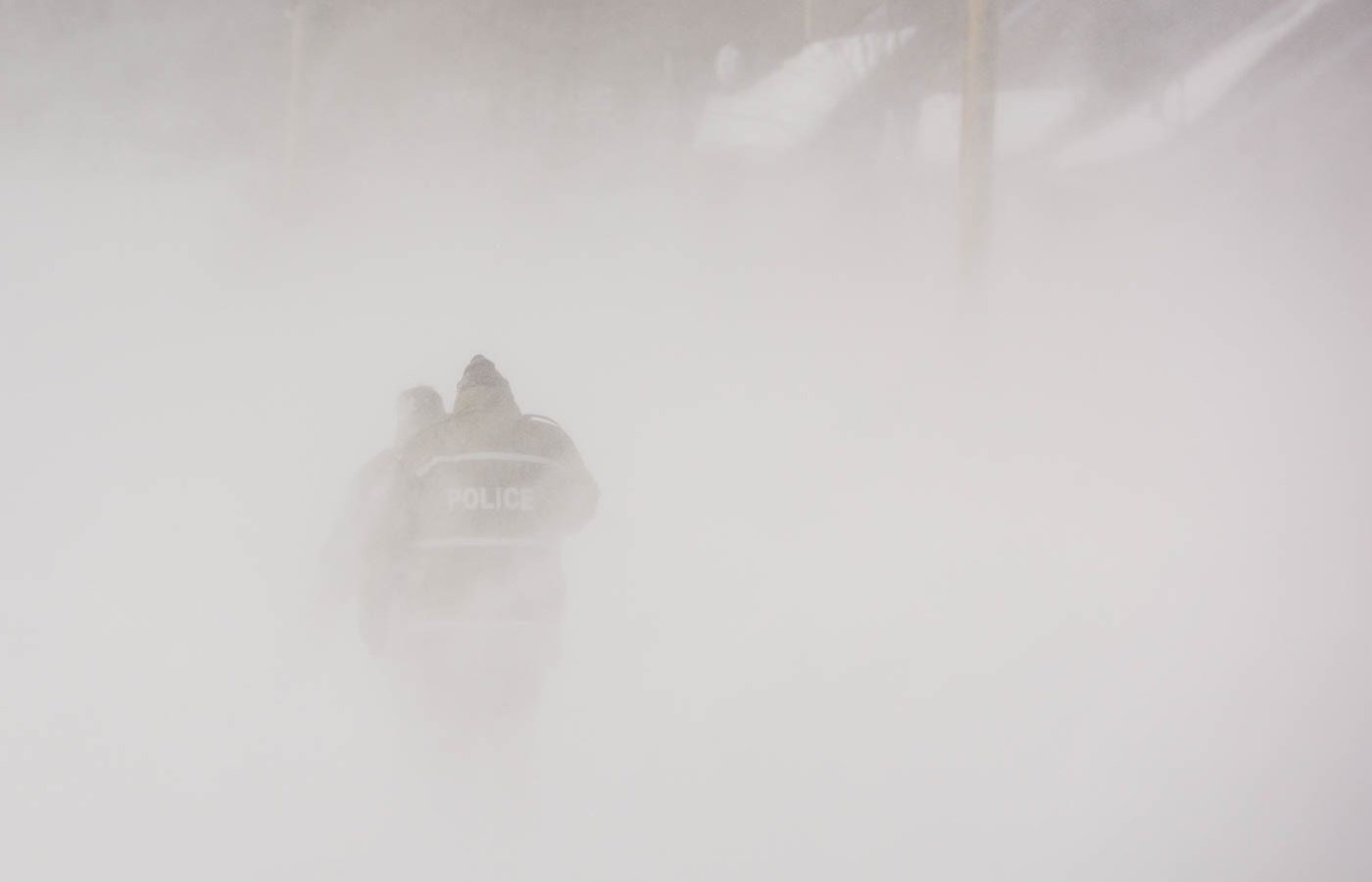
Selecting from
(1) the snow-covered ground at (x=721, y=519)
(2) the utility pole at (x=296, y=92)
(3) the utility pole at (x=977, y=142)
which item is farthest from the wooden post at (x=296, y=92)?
(3) the utility pole at (x=977, y=142)

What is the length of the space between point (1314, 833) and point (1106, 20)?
5432 mm

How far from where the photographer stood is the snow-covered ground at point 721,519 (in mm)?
3354

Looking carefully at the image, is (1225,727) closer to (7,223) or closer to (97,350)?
(97,350)

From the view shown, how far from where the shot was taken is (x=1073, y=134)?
279 inches

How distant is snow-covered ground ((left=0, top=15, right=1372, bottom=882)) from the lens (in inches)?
132

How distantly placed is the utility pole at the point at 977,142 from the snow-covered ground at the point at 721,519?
0.85ft

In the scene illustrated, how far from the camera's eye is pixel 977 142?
4.96 meters

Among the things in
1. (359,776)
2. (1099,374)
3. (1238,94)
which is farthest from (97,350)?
(1238,94)

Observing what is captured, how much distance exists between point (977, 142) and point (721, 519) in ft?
7.16

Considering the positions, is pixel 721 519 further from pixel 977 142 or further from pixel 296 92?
pixel 296 92

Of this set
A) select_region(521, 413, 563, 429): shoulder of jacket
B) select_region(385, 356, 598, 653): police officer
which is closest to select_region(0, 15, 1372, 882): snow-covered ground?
select_region(385, 356, 598, 653): police officer

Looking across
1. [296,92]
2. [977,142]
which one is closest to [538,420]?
[977,142]

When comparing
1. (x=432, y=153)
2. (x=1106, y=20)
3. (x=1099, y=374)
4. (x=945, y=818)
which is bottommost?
(x=945, y=818)

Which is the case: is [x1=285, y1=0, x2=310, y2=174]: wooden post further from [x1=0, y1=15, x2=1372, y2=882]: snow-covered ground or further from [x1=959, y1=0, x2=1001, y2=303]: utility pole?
[x1=959, y1=0, x2=1001, y2=303]: utility pole
